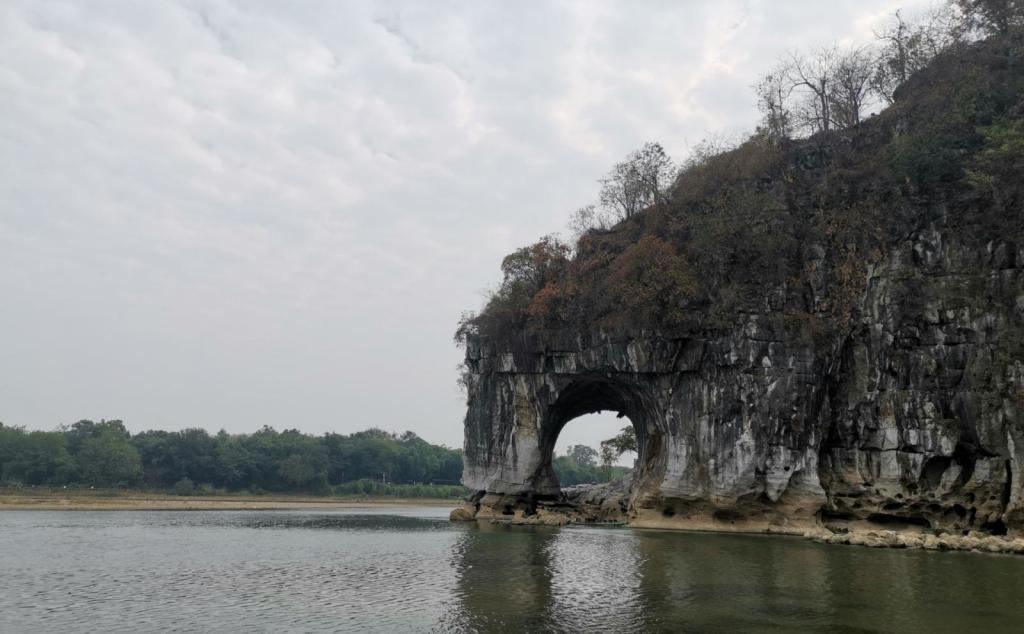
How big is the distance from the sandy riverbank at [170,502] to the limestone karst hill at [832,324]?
136ft

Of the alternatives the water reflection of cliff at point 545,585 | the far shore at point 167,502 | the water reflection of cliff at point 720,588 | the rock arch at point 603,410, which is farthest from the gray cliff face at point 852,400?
the far shore at point 167,502

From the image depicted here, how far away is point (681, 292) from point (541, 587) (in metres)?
19.0

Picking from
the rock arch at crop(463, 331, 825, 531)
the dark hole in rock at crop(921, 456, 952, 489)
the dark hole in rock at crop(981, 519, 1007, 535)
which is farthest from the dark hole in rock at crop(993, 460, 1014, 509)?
the rock arch at crop(463, 331, 825, 531)

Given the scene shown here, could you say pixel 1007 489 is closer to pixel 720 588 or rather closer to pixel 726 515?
pixel 726 515

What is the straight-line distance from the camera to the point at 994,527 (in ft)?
84.0

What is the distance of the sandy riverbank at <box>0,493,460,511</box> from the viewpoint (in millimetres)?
59094

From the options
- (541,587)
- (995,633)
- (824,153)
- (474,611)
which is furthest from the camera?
(824,153)

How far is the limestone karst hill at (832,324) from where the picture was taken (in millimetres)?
26359

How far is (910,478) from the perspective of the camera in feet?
89.7

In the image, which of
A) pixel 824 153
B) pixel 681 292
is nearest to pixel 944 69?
pixel 824 153

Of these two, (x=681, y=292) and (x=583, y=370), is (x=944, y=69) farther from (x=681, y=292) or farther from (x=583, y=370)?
(x=583, y=370)

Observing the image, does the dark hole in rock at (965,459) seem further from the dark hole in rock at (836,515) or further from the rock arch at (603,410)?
the rock arch at (603,410)

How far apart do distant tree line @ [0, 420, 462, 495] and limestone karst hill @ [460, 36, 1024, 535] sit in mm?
58489

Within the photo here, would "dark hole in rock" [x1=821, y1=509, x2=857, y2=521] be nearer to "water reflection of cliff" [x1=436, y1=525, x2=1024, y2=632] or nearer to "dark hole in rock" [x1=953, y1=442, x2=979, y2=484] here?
"dark hole in rock" [x1=953, y1=442, x2=979, y2=484]
